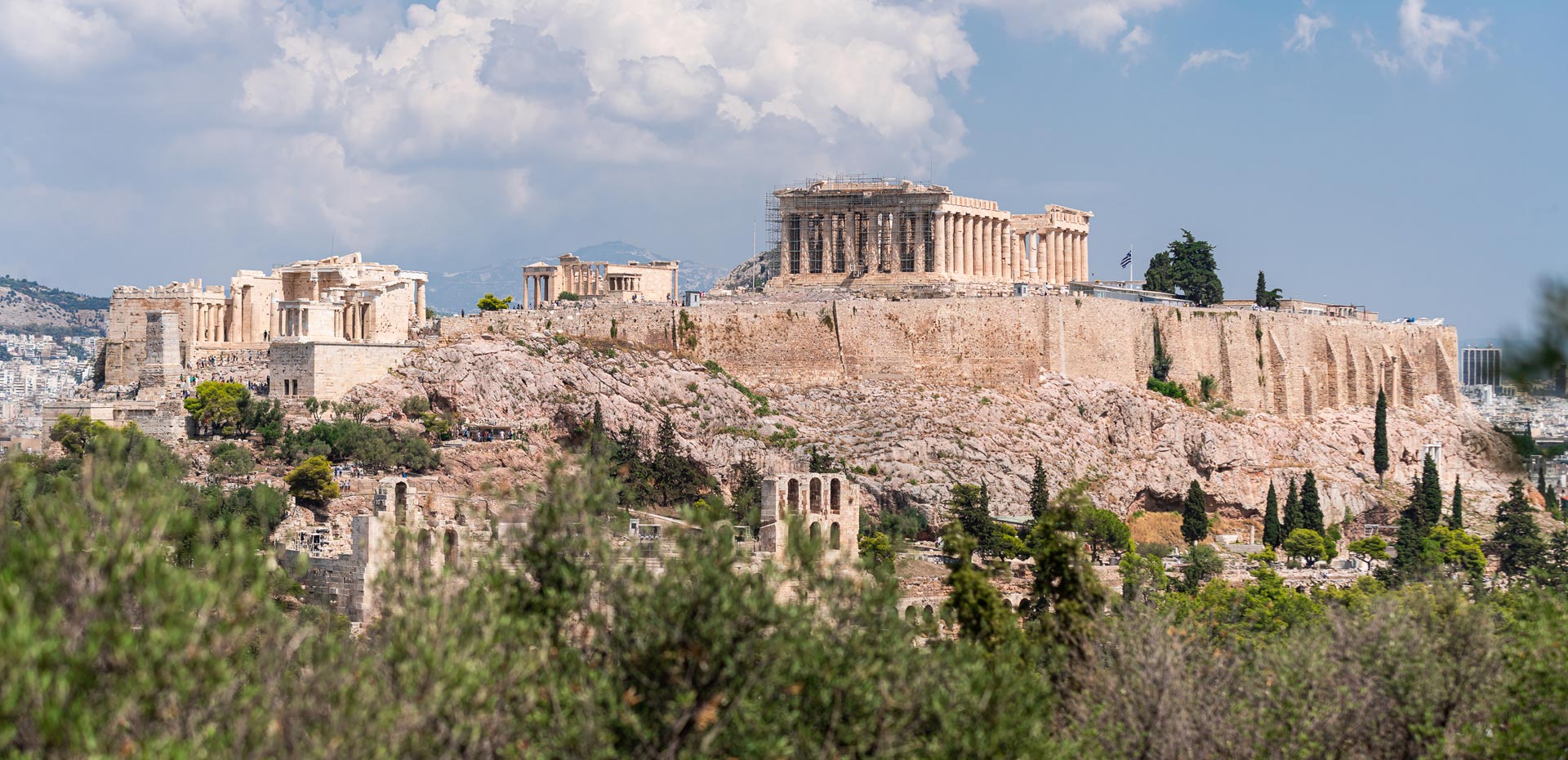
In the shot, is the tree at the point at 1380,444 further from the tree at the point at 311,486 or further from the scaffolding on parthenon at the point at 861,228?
the tree at the point at 311,486

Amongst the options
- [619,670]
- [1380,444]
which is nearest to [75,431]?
[619,670]

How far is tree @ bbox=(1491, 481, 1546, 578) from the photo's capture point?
6362cm

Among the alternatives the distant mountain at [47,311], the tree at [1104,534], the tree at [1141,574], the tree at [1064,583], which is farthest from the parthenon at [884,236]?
the distant mountain at [47,311]

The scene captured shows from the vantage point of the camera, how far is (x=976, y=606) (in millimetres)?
30562

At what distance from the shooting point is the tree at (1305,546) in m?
65.1

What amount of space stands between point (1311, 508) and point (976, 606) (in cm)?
4183

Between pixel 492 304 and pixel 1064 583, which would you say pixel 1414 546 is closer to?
pixel 1064 583

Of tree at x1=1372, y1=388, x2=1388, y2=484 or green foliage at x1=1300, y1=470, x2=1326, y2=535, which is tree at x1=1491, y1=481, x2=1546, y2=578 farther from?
tree at x1=1372, y1=388, x2=1388, y2=484

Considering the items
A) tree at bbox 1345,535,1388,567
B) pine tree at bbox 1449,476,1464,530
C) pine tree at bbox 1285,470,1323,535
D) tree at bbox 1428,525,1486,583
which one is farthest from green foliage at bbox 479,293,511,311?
pine tree at bbox 1449,476,1464,530

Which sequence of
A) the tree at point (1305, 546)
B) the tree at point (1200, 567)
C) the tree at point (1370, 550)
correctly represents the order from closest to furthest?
the tree at point (1200, 567) → the tree at point (1305, 546) → the tree at point (1370, 550)

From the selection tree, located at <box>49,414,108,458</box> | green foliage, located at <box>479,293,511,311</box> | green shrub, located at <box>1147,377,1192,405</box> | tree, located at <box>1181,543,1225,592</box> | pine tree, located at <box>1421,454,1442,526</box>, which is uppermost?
green foliage, located at <box>479,293,511,311</box>

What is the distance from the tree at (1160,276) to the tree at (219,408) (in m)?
46.5

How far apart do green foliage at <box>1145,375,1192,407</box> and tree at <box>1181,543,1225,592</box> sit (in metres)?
16.5

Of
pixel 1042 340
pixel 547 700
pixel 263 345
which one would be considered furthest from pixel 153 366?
pixel 547 700
